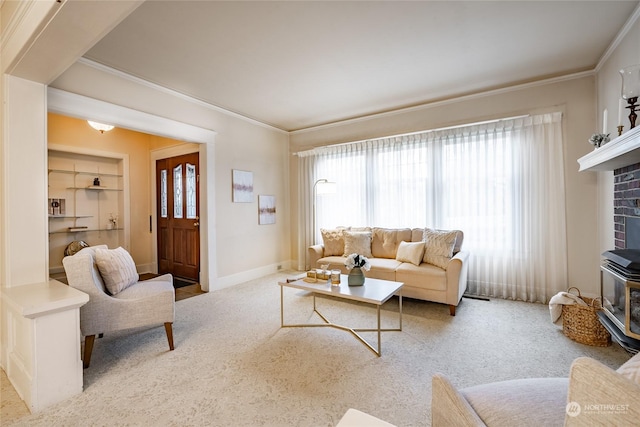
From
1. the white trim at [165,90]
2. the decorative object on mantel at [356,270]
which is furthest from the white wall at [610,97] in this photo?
the white trim at [165,90]

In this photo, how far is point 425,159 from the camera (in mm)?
4184

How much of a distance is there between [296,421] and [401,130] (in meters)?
4.10

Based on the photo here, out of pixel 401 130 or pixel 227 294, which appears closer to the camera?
pixel 227 294

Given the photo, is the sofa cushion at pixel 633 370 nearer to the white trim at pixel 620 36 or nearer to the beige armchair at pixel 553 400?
the beige armchair at pixel 553 400

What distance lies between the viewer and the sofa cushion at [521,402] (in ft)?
3.04

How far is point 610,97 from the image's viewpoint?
283 centimetres

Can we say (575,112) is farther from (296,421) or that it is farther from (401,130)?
(296,421)

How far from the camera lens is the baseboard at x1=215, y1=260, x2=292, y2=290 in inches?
164

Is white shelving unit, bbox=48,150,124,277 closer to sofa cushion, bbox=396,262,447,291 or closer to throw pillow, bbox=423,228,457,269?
sofa cushion, bbox=396,262,447,291

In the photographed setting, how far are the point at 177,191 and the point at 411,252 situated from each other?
4.07 meters

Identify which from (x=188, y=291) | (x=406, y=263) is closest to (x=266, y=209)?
(x=188, y=291)

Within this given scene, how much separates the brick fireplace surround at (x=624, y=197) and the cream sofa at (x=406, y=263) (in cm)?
137

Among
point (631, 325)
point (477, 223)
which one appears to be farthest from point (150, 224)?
point (631, 325)

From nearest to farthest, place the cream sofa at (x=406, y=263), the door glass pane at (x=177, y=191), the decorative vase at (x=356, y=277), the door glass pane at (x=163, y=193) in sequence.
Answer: the decorative vase at (x=356, y=277), the cream sofa at (x=406, y=263), the door glass pane at (x=177, y=191), the door glass pane at (x=163, y=193)
